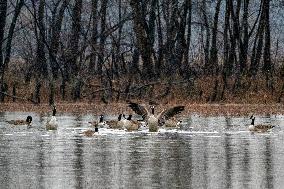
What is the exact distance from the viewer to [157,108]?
119 feet

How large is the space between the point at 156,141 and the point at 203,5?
105 feet

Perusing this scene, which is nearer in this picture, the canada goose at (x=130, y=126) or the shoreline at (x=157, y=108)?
the canada goose at (x=130, y=126)

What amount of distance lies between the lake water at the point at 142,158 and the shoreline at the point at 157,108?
307 inches

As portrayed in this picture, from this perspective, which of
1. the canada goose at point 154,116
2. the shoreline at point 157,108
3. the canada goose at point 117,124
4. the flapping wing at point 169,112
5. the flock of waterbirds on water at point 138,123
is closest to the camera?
the flock of waterbirds on water at point 138,123

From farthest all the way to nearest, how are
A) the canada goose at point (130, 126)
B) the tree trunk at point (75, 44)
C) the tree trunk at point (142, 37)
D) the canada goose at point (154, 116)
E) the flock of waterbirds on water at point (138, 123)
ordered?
the tree trunk at point (142, 37) < the tree trunk at point (75, 44) < the canada goose at point (130, 126) < the canada goose at point (154, 116) < the flock of waterbirds on water at point (138, 123)

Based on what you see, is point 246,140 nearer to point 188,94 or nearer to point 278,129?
point 278,129

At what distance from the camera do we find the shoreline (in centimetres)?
3434

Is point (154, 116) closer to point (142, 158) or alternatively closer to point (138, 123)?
point (138, 123)

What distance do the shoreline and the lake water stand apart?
780 cm

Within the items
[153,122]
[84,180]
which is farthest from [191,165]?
[153,122]

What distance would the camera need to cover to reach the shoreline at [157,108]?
34.3 meters

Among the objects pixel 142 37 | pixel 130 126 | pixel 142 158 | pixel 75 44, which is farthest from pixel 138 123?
pixel 142 37

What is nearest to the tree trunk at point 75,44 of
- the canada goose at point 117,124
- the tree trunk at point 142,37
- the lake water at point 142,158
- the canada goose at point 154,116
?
the tree trunk at point 142,37

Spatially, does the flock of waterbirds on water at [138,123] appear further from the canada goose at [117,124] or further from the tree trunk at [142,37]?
the tree trunk at [142,37]
